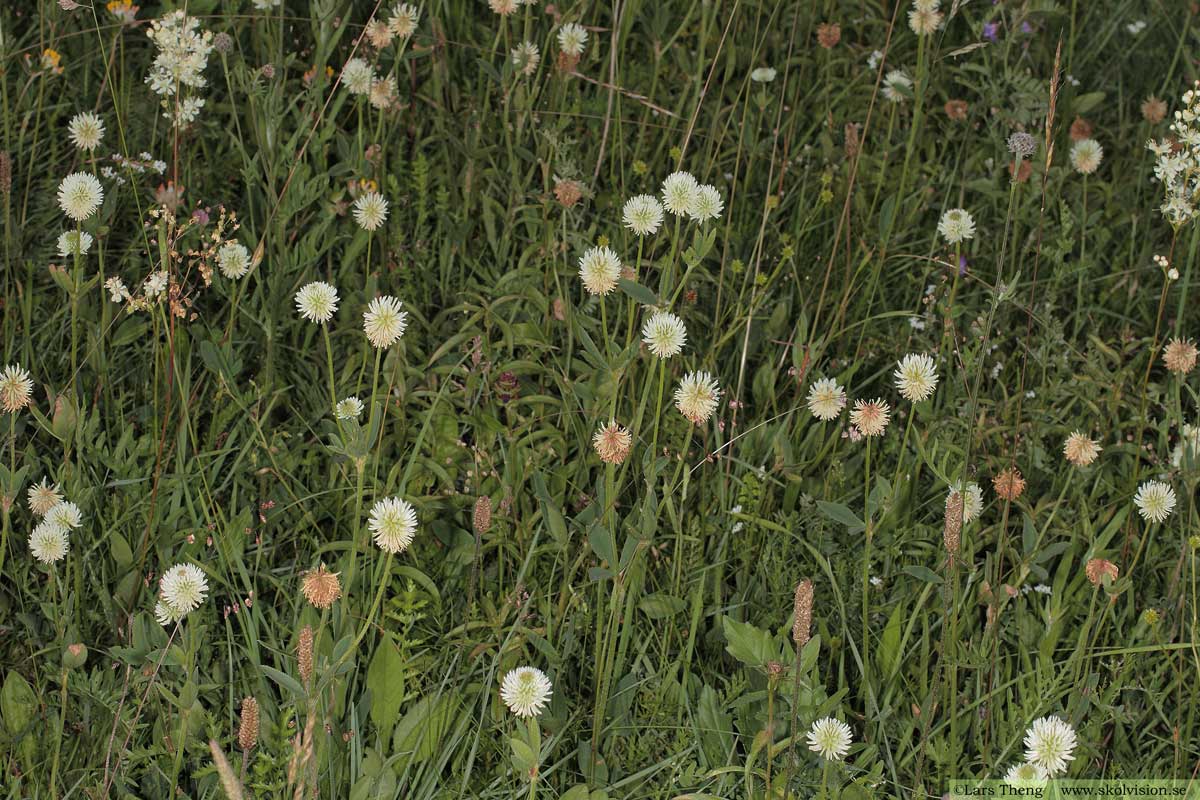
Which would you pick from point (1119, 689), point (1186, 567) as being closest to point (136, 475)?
point (1119, 689)

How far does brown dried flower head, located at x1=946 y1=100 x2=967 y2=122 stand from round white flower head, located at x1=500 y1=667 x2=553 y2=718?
5.54 feet

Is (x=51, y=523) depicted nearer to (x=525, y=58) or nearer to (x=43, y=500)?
(x=43, y=500)

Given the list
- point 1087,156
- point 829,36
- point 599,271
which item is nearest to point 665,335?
point 599,271

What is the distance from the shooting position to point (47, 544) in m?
1.81

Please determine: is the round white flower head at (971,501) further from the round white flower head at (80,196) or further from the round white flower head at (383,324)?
the round white flower head at (80,196)

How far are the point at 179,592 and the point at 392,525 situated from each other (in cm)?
34

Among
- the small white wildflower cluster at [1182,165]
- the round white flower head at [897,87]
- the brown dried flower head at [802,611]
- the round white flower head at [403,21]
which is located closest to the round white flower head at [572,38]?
the round white flower head at [403,21]

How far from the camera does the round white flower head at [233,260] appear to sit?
2.16 metres

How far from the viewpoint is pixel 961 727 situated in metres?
1.83

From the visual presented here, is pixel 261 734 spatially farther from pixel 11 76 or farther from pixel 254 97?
pixel 11 76

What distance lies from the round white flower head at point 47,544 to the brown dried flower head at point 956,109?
2020 mm

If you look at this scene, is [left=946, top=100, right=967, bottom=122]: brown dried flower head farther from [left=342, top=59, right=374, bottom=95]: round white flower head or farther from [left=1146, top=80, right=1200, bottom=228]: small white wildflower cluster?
[left=342, top=59, right=374, bottom=95]: round white flower head

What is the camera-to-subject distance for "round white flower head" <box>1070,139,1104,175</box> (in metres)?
2.65

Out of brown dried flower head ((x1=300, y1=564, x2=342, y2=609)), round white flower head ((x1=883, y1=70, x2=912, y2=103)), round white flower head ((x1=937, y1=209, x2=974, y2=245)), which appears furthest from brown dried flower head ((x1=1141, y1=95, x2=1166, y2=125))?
brown dried flower head ((x1=300, y1=564, x2=342, y2=609))
